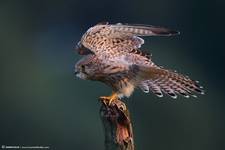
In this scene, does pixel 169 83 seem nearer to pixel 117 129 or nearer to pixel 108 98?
pixel 108 98

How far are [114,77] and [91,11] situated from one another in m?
20.7

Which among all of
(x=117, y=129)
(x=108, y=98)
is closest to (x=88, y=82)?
(x=108, y=98)

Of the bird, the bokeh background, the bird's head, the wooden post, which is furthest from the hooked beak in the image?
the bokeh background

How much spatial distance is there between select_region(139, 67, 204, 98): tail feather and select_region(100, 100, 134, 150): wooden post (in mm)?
1473

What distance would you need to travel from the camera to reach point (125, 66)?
435 inches

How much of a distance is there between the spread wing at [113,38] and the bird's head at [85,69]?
180 millimetres

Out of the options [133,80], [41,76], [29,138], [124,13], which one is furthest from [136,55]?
[124,13]

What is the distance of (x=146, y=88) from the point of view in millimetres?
11062

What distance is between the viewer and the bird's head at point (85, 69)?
10.9 meters

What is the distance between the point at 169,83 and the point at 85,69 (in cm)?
71

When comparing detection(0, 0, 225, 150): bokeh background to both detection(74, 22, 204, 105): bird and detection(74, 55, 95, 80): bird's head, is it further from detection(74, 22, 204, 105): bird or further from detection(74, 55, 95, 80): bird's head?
detection(74, 55, 95, 80): bird's head

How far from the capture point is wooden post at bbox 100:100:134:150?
29.2ft

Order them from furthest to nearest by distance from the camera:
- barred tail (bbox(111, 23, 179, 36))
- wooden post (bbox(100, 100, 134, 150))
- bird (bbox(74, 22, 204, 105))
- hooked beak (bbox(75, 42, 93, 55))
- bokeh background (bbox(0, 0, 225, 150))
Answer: bokeh background (bbox(0, 0, 225, 150)) < hooked beak (bbox(75, 42, 93, 55)) < bird (bbox(74, 22, 204, 105)) < barred tail (bbox(111, 23, 179, 36)) < wooden post (bbox(100, 100, 134, 150))

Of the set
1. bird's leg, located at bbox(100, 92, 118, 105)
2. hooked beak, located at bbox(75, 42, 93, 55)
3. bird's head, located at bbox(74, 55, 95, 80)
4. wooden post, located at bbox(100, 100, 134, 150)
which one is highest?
hooked beak, located at bbox(75, 42, 93, 55)
